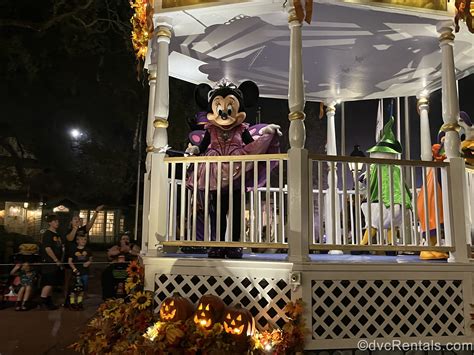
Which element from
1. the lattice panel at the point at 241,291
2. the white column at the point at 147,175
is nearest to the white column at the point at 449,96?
the lattice panel at the point at 241,291

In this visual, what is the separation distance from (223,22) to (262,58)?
5.26 ft

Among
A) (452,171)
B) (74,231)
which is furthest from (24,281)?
(452,171)

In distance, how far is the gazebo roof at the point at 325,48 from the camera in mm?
4809

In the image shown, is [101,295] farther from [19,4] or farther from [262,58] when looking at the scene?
[19,4]

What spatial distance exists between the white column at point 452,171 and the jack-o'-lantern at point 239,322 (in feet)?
7.24

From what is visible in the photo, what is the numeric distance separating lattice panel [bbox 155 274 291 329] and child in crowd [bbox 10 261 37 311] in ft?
15.7

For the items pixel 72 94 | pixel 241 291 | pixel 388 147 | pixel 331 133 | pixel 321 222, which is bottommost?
pixel 241 291

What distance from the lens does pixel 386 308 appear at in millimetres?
4102

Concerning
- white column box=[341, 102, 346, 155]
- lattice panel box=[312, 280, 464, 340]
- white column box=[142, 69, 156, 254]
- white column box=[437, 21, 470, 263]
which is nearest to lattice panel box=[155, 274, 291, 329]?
lattice panel box=[312, 280, 464, 340]

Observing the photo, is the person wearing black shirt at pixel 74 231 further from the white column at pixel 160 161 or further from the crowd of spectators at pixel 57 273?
the white column at pixel 160 161

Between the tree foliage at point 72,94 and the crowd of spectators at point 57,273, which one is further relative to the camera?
the tree foliage at point 72,94

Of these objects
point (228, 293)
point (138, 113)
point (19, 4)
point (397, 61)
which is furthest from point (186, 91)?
point (228, 293)

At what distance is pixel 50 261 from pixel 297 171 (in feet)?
22.0

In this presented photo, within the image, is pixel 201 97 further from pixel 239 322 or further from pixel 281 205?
pixel 239 322
